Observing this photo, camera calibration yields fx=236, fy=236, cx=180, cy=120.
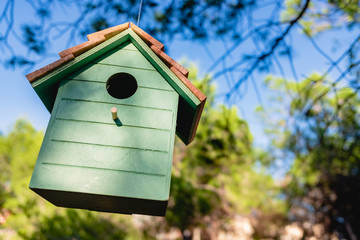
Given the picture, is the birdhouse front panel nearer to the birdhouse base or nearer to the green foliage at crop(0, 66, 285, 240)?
the birdhouse base

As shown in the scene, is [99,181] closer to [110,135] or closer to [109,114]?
[110,135]

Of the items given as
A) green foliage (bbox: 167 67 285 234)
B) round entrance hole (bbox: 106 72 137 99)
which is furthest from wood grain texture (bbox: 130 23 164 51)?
green foliage (bbox: 167 67 285 234)

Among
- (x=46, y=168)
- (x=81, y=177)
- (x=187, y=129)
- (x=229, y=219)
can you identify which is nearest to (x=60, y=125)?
(x=46, y=168)

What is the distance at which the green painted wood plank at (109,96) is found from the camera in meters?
1.54

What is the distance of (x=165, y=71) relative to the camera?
63.7 inches

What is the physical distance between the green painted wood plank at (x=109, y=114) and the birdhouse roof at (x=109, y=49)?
20 centimetres

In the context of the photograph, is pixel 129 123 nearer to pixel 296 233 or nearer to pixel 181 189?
pixel 181 189

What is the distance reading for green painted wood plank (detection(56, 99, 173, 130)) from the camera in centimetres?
146

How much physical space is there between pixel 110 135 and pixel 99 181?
277 mm

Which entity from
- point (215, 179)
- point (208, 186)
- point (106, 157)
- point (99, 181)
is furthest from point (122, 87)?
point (215, 179)

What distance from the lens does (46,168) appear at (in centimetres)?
129

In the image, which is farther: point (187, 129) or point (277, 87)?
point (277, 87)

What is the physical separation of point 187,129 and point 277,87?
1296cm

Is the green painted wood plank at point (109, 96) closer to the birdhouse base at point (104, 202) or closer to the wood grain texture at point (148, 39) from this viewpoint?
the wood grain texture at point (148, 39)
